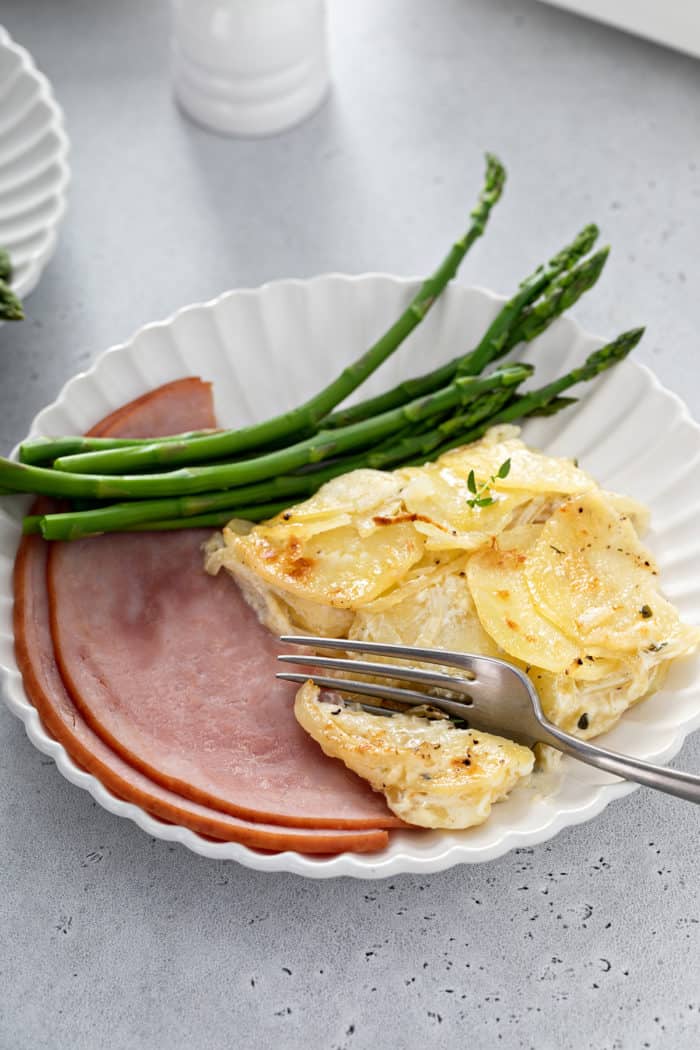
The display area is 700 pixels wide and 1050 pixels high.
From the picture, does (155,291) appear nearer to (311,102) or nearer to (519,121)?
(311,102)

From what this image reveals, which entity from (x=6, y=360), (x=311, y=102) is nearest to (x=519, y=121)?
(x=311, y=102)

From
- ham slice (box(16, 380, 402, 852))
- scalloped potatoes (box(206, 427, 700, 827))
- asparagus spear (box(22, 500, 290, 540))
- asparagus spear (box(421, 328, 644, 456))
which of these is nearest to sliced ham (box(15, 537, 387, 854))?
ham slice (box(16, 380, 402, 852))

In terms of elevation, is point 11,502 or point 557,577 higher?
point 557,577

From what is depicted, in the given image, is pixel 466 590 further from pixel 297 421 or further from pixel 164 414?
pixel 164 414

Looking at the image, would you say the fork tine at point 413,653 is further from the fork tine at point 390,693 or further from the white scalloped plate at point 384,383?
the white scalloped plate at point 384,383

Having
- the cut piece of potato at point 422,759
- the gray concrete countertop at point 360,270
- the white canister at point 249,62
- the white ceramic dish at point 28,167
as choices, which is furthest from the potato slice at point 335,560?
the white canister at point 249,62

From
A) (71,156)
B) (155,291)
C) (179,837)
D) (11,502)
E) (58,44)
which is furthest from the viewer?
(58,44)
